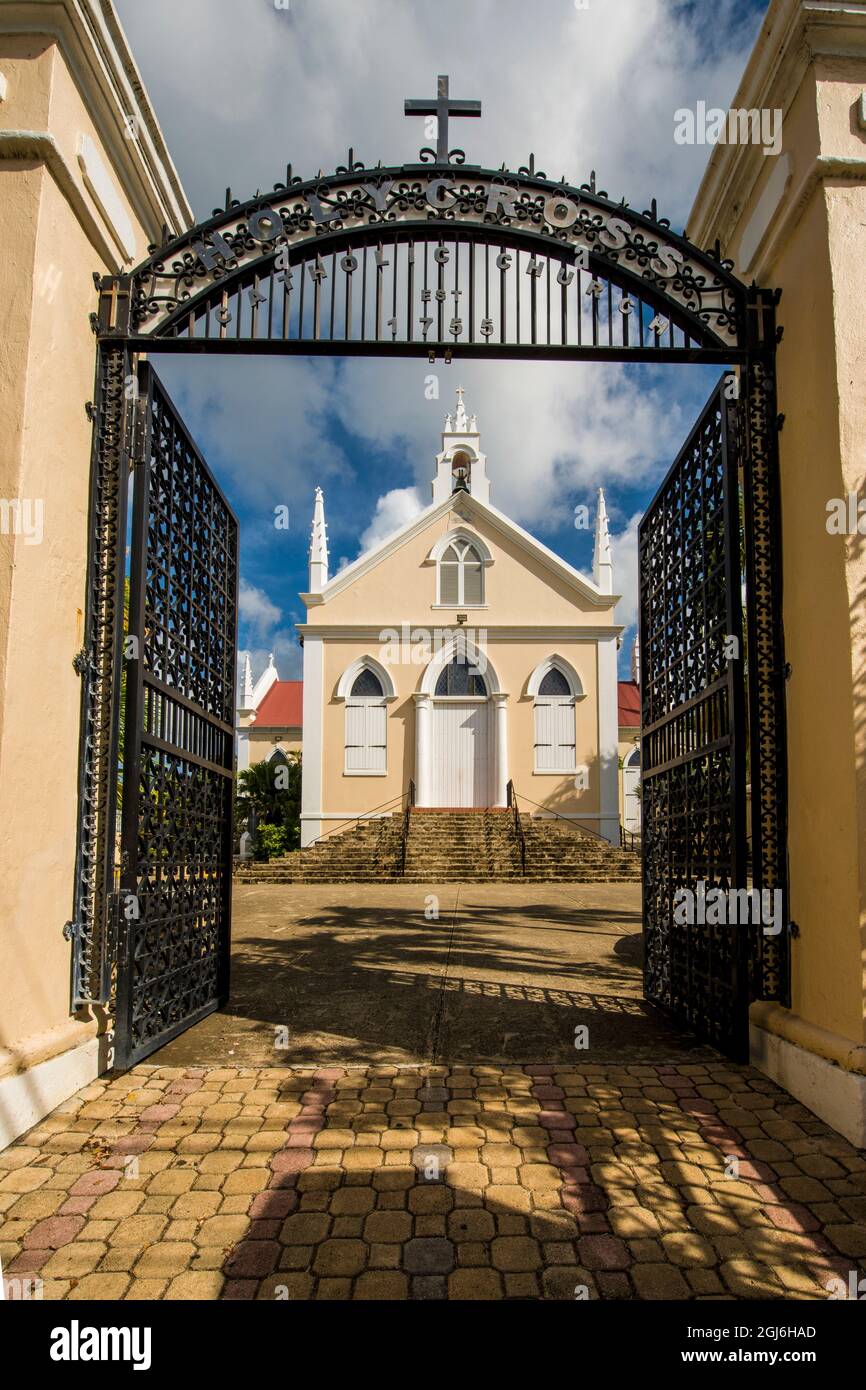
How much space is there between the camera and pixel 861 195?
4223 millimetres

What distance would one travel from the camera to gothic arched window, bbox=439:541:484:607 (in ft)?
71.9

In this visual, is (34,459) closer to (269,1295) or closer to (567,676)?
(269,1295)

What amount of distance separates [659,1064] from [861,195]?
452 cm

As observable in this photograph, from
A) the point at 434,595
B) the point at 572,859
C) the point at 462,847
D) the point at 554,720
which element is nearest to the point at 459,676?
the point at 434,595

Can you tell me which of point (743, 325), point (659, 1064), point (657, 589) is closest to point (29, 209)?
point (743, 325)

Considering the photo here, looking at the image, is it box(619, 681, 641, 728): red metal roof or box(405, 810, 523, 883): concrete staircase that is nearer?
box(405, 810, 523, 883): concrete staircase

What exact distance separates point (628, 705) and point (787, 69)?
90.4ft

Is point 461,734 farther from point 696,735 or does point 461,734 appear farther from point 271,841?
point 696,735

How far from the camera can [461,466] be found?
23047mm

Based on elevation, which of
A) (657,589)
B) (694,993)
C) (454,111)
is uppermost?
(454,111)

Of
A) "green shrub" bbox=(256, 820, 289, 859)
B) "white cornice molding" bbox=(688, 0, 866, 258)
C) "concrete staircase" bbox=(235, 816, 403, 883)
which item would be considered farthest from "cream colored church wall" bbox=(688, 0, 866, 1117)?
"green shrub" bbox=(256, 820, 289, 859)

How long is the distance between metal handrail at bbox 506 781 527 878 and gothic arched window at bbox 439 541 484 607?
485cm

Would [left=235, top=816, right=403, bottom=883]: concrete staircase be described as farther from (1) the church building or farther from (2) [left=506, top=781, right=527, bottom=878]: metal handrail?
(2) [left=506, top=781, right=527, bottom=878]: metal handrail
